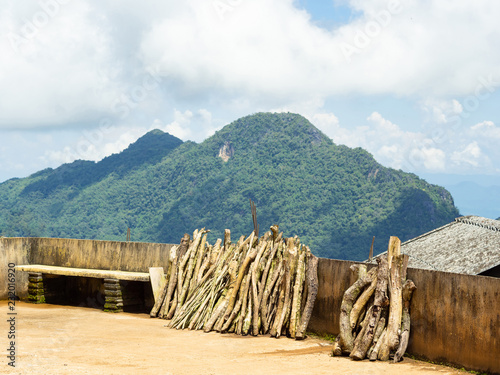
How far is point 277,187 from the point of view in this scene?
3332 inches

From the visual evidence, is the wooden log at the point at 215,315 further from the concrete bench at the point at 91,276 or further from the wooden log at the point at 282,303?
the concrete bench at the point at 91,276

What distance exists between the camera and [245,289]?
920 centimetres

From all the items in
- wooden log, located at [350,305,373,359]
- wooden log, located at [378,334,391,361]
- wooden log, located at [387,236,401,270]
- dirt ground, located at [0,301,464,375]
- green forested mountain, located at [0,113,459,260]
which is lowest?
dirt ground, located at [0,301,464,375]

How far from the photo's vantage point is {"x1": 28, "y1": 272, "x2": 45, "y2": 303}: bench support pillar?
12.1 metres

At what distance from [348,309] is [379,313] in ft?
1.48

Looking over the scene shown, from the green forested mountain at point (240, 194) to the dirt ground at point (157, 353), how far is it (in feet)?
182

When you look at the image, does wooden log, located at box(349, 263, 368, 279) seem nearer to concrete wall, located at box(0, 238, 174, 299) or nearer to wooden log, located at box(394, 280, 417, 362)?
wooden log, located at box(394, 280, 417, 362)

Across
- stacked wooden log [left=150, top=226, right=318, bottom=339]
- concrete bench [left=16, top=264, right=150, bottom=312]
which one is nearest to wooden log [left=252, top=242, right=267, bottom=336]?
stacked wooden log [left=150, top=226, right=318, bottom=339]

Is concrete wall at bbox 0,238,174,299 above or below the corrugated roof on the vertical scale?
below

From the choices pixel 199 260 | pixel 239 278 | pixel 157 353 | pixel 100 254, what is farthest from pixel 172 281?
pixel 157 353

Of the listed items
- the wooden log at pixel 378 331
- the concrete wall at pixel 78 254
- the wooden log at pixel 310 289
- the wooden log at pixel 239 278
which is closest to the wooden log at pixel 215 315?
the wooden log at pixel 239 278

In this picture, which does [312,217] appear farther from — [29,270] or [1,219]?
[29,270]

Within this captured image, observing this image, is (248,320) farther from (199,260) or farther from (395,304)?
(395,304)

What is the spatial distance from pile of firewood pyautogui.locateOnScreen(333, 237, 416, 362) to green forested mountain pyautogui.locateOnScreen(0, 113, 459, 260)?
186ft
